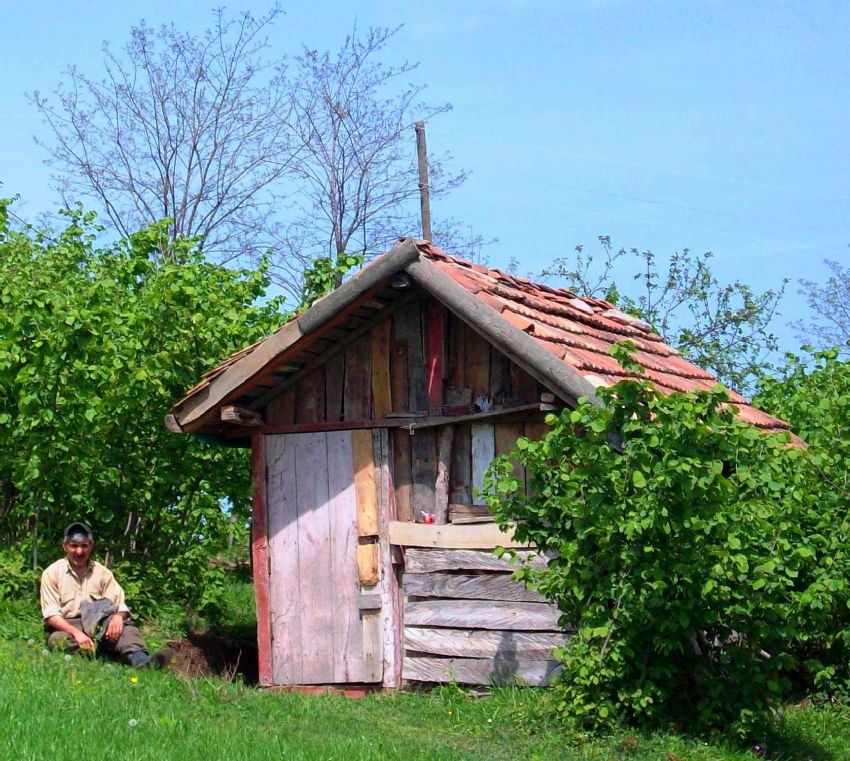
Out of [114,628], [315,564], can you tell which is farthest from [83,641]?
[315,564]

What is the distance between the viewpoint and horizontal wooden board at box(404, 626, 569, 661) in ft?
31.1

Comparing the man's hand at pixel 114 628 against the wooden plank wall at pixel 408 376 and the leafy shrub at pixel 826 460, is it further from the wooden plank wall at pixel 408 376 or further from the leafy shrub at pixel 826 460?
the leafy shrub at pixel 826 460

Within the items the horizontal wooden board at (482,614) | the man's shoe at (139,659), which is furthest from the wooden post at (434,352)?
the man's shoe at (139,659)

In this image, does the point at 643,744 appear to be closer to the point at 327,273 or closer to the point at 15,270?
the point at 327,273

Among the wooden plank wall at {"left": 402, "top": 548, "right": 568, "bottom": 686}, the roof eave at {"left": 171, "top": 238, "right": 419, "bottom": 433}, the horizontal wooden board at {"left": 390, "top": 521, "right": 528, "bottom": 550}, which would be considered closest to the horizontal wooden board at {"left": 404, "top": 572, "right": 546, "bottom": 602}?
the wooden plank wall at {"left": 402, "top": 548, "right": 568, "bottom": 686}

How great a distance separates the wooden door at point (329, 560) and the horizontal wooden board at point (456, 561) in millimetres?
262

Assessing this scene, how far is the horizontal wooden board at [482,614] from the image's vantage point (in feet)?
31.2

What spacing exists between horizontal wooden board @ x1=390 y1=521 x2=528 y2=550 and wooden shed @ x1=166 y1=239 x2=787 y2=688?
0.04ft

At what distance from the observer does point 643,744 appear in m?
8.10

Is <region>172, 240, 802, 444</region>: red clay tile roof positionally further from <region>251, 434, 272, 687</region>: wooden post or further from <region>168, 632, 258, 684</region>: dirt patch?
<region>168, 632, 258, 684</region>: dirt patch

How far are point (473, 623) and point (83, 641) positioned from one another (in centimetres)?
307

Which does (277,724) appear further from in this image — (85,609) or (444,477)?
(85,609)

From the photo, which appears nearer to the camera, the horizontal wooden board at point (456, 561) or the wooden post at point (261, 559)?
the horizontal wooden board at point (456, 561)

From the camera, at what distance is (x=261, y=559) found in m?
10.6
